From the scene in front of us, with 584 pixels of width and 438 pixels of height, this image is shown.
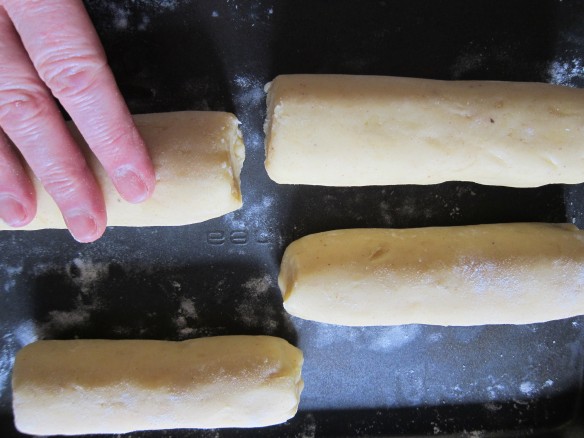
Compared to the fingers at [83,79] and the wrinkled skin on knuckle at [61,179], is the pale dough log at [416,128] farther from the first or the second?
the wrinkled skin on knuckle at [61,179]

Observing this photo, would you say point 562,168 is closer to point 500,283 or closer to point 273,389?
point 500,283

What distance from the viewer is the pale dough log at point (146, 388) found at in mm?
1978

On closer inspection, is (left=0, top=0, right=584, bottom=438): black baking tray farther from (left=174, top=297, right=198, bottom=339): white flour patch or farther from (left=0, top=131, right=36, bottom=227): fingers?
(left=0, top=131, right=36, bottom=227): fingers

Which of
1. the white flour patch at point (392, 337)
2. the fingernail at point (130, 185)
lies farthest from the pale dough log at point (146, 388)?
the fingernail at point (130, 185)

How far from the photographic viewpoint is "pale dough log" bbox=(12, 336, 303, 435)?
1978 mm

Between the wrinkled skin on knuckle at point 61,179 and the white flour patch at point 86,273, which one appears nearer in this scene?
the wrinkled skin on knuckle at point 61,179

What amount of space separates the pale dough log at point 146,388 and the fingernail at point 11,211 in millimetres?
636

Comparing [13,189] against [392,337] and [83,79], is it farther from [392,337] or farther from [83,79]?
[392,337]

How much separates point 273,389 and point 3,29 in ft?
5.49

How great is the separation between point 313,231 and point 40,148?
1.19m

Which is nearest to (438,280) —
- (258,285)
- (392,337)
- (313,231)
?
(392,337)

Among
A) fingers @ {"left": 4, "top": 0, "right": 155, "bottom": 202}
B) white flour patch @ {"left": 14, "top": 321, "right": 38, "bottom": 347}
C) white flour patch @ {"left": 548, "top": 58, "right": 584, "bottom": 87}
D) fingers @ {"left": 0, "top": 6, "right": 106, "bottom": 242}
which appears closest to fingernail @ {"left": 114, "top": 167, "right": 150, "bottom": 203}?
fingers @ {"left": 4, "top": 0, "right": 155, "bottom": 202}

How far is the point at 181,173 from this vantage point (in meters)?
1.85

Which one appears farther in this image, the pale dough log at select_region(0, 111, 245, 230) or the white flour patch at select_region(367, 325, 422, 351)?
the white flour patch at select_region(367, 325, 422, 351)
